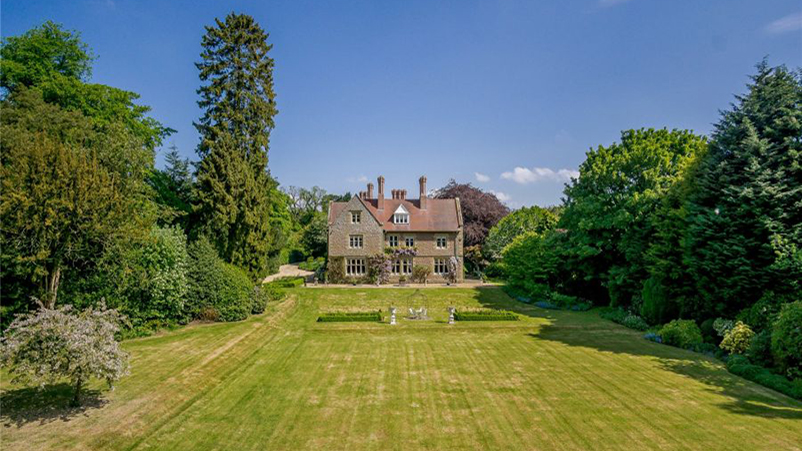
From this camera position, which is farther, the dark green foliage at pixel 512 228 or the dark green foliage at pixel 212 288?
the dark green foliage at pixel 512 228

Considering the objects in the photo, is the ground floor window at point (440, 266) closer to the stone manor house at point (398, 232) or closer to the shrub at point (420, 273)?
the stone manor house at point (398, 232)

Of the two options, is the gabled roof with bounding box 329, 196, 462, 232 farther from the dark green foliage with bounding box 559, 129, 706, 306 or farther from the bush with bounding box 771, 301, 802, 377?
the bush with bounding box 771, 301, 802, 377

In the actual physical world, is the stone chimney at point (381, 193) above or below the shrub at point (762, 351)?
above

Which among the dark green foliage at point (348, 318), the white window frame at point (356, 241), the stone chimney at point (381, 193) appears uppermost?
the stone chimney at point (381, 193)

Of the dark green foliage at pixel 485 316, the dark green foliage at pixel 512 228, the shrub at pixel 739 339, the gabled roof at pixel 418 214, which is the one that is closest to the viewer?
the shrub at pixel 739 339

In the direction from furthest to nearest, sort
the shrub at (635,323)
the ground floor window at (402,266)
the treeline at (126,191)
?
the ground floor window at (402,266) < the shrub at (635,323) < the treeline at (126,191)

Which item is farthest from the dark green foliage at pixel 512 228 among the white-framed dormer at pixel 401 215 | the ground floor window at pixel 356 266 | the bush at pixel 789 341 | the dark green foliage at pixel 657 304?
the bush at pixel 789 341
